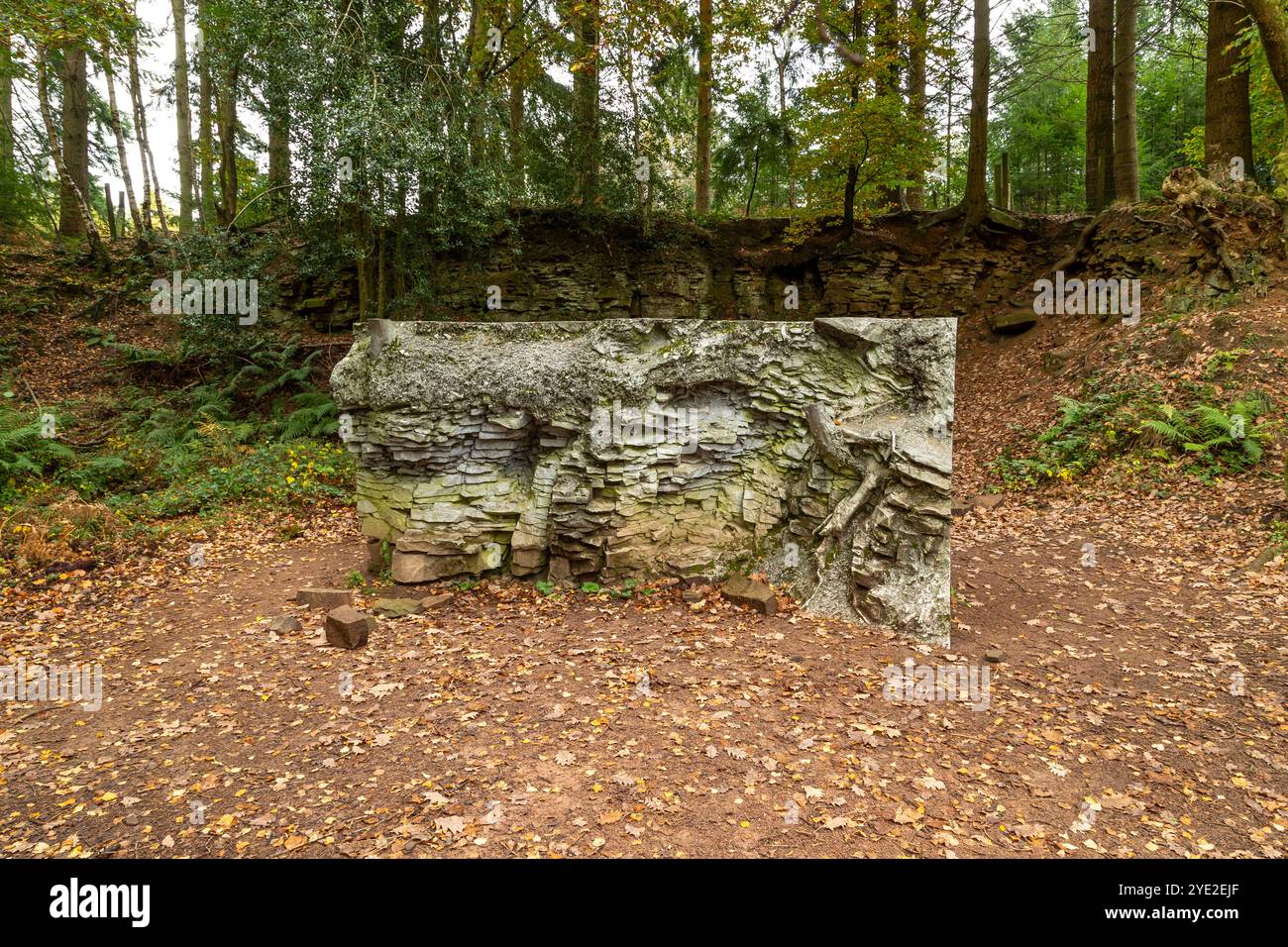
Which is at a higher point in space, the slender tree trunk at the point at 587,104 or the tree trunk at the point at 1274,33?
the slender tree trunk at the point at 587,104

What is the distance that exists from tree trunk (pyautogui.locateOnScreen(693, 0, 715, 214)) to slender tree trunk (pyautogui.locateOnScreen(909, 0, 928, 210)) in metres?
4.64

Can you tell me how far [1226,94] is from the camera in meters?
12.1

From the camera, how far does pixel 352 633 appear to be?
6168 millimetres

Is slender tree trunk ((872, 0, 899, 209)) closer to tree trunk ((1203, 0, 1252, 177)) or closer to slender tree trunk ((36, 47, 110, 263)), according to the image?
tree trunk ((1203, 0, 1252, 177))

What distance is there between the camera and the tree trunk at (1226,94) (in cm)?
1189

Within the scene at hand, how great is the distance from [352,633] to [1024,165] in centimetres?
2580

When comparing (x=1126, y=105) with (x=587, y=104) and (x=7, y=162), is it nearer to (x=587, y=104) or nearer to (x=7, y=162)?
(x=587, y=104)

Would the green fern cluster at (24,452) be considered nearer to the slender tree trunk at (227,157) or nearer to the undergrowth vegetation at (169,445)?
the undergrowth vegetation at (169,445)

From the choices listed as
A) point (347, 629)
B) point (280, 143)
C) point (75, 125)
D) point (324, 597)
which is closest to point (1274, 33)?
point (347, 629)

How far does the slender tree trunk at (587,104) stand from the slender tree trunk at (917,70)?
23.4 ft

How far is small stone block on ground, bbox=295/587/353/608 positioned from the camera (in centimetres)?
704

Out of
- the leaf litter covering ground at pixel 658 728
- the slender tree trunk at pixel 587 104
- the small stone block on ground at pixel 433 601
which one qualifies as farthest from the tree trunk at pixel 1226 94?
the small stone block on ground at pixel 433 601

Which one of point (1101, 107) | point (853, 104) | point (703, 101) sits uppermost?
point (703, 101)

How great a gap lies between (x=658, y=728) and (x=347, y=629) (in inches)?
132
